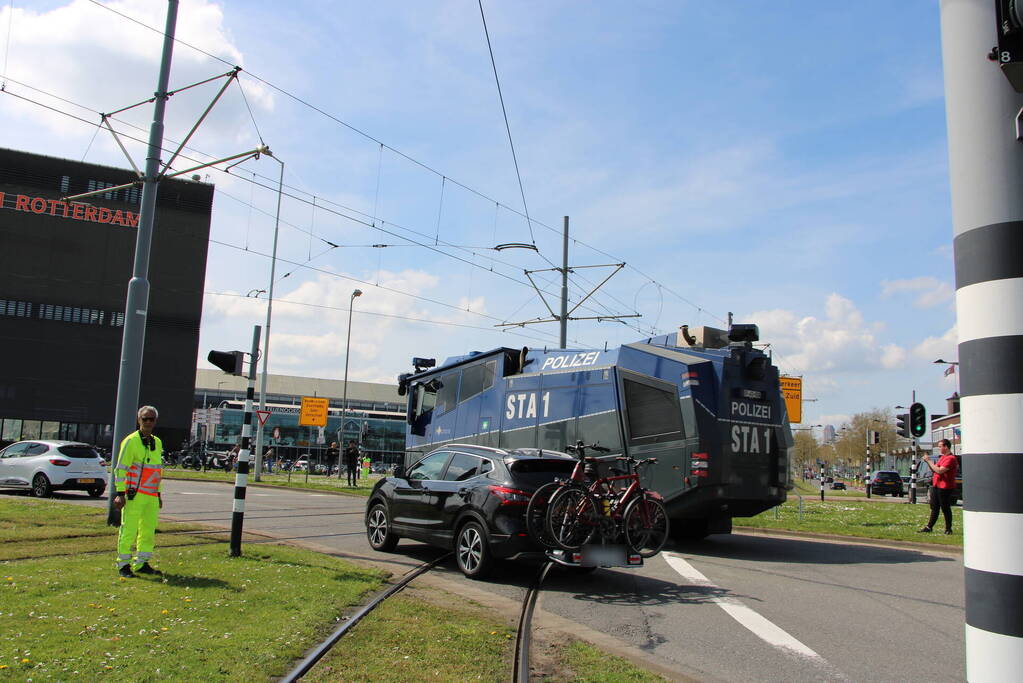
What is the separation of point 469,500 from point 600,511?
1.69m

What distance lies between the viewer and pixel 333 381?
11225 centimetres

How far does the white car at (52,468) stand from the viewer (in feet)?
64.2

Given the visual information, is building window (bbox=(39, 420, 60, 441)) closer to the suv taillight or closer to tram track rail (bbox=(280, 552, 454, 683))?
Result: tram track rail (bbox=(280, 552, 454, 683))

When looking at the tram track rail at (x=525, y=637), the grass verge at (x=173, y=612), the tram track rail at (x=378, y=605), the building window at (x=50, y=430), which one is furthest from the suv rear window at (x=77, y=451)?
the building window at (x=50, y=430)

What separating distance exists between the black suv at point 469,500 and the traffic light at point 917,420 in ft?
42.0

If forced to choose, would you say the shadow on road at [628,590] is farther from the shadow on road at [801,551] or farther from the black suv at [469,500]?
the shadow on road at [801,551]

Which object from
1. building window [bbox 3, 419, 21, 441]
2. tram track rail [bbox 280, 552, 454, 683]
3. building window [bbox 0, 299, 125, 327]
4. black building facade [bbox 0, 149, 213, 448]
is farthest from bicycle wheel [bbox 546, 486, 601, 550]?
building window [bbox 3, 419, 21, 441]

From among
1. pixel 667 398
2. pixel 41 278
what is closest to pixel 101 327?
pixel 41 278

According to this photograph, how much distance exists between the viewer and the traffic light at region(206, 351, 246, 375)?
10477mm

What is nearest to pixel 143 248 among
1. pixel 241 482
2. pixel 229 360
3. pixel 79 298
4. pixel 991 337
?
pixel 229 360

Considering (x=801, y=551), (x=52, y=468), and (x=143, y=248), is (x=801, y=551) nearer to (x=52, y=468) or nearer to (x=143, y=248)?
(x=143, y=248)

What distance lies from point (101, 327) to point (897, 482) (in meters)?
51.7

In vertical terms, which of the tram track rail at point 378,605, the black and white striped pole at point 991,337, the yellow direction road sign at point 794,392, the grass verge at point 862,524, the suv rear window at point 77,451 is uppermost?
the yellow direction road sign at point 794,392

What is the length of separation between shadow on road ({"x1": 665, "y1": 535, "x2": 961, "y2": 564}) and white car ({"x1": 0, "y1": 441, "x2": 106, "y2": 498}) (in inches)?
577
